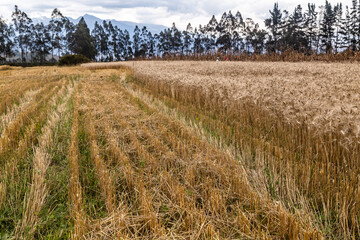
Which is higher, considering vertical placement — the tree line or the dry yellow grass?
the tree line

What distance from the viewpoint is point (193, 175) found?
3094 millimetres

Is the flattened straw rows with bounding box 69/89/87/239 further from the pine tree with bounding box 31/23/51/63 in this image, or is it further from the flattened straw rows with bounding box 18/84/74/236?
the pine tree with bounding box 31/23/51/63

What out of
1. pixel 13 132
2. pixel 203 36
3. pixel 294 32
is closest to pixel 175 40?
pixel 203 36

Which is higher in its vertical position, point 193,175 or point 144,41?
point 144,41

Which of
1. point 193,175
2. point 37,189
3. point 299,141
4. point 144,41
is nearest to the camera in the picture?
point 37,189

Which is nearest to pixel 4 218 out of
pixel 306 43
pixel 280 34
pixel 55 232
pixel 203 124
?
pixel 55 232

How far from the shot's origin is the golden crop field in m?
2.26

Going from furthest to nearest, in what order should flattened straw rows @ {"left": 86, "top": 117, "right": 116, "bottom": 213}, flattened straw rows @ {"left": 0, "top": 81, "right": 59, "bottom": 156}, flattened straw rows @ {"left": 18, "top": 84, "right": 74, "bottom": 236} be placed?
flattened straw rows @ {"left": 0, "top": 81, "right": 59, "bottom": 156}
flattened straw rows @ {"left": 86, "top": 117, "right": 116, "bottom": 213}
flattened straw rows @ {"left": 18, "top": 84, "right": 74, "bottom": 236}

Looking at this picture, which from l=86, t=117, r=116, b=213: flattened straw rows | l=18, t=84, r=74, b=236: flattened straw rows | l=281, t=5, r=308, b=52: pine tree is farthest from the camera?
l=281, t=5, r=308, b=52: pine tree

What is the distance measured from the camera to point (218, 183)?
10.1 ft

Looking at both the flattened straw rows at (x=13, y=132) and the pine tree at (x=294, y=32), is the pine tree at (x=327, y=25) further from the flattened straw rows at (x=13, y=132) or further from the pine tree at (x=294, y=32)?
the flattened straw rows at (x=13, y=132)

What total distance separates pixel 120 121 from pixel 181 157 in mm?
2350

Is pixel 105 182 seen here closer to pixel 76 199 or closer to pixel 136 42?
pixel 76 199

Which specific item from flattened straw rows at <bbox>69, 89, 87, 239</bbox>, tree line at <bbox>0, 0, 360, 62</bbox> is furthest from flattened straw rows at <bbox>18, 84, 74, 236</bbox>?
tree line at <bbox>0, 0, 360, 62</bbox>
